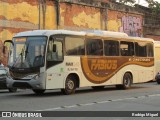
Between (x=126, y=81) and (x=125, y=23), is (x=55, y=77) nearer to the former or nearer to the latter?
(x=126, y=81)

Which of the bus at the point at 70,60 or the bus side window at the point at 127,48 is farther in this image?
the bus side window at the point at 127,48

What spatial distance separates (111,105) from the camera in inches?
618

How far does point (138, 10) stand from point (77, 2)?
11286 millimetres

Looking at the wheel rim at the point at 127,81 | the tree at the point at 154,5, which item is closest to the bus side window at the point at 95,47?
the wheel rim at the point at 127,81

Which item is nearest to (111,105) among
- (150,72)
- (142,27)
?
(150,72)

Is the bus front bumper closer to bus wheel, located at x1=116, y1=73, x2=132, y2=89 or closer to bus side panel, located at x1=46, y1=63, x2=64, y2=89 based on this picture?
bus side panel, located at x1=46, y1=63, x2=64, y2=89

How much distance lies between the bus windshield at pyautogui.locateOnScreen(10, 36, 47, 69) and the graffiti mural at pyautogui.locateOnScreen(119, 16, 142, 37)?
2578 centimetres

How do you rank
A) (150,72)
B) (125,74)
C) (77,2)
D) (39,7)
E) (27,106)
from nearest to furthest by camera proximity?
(27,106) → (125,74) → (150,72) → (39,7) → (77,2)

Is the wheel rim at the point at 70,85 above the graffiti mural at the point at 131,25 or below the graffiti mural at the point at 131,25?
below

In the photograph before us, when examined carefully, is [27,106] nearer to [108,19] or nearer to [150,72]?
[150,72]

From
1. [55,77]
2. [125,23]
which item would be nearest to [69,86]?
[55,77]

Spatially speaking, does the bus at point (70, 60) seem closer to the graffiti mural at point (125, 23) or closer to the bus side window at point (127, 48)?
the bus side window at point (127, 48)

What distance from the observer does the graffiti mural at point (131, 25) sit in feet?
148

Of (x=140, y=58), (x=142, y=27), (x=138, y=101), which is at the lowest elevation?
(x=138, y=101)
